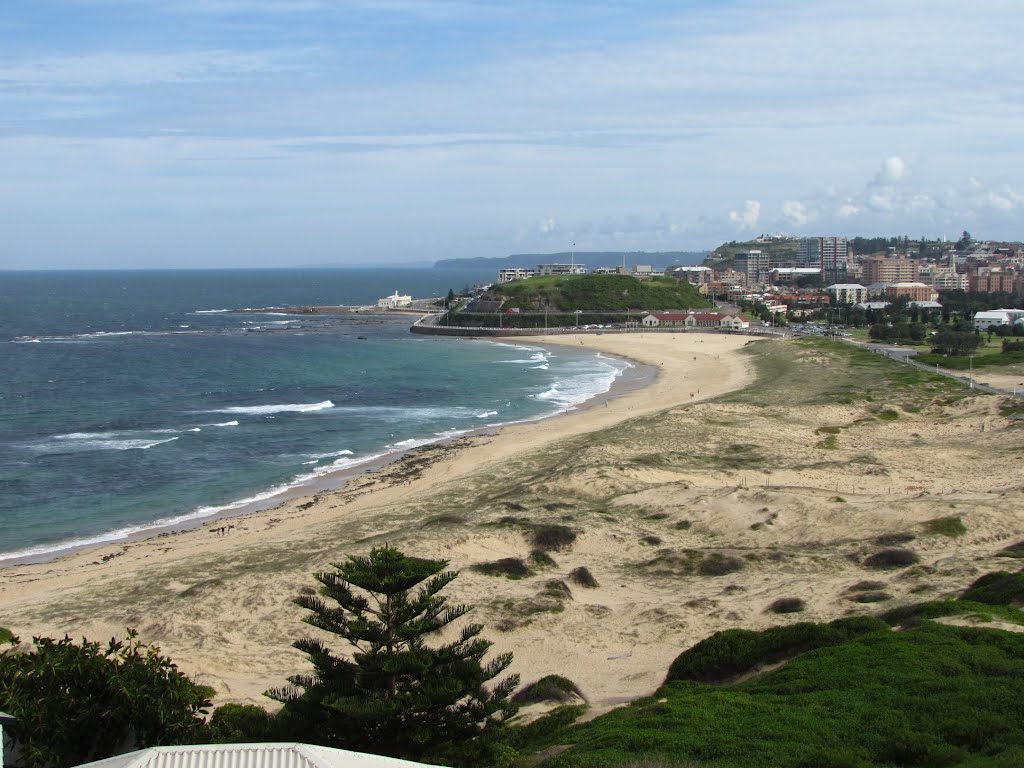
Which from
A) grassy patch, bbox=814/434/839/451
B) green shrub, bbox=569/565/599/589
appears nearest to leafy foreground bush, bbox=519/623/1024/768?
green shrub, bbox=569/565/599/589

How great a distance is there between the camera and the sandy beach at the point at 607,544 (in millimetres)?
19016

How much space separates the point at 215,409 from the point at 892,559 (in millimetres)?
40208

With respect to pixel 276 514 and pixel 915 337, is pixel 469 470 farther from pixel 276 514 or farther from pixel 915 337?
pixel 915 337

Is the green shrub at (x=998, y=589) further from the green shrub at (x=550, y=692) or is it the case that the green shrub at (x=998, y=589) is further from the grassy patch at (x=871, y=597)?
the green shrub at (x=550, y=692)

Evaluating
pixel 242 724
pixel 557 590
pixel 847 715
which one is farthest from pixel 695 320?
pixel 242 724

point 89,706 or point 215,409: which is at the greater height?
point 89,706

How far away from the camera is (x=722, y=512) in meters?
26.6

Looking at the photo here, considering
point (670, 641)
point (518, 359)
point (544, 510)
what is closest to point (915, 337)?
point (518, 359)

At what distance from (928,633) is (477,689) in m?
7.19

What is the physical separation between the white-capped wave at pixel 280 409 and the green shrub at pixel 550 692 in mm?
37846

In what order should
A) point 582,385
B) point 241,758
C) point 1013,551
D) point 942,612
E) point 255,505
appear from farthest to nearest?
point 582,385
point 255,505
point 1013,551
point 942,612
point 241,758

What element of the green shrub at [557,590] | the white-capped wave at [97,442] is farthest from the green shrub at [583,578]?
the white-capped wave at [97,442]

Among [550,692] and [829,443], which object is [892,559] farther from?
[829,443]

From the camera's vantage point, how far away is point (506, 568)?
22750 millimetres
